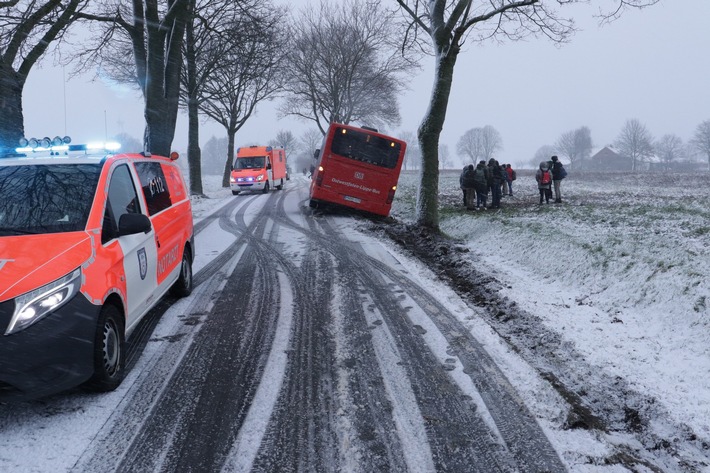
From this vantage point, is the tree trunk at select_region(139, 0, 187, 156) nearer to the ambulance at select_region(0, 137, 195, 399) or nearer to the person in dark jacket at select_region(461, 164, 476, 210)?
the person in dark jacket at select_region(461, 164, 476, 210)

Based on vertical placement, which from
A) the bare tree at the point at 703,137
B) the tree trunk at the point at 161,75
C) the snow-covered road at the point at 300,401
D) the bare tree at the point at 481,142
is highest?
the bare tree at the point at 481,142

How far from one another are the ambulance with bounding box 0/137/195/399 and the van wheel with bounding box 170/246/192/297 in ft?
2.42

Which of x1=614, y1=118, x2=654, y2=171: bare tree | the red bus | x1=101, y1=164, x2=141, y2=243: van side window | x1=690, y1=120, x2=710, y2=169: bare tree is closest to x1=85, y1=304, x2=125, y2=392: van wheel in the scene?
x1=101, y1=164, x2=141, y2=243: van side window

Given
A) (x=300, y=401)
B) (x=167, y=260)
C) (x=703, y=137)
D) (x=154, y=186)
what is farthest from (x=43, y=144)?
(x=703, y=137)

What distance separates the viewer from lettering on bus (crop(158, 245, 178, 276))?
206 inches

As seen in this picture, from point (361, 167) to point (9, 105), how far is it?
9.39 meters

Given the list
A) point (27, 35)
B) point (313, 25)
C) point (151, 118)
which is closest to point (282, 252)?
point (151, 118)

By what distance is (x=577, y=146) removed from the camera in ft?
407

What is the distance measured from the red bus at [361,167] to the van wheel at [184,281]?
8.82 metres

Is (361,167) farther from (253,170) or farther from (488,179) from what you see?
(253,170)

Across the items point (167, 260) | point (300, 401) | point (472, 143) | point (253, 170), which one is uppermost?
point (472, 143)

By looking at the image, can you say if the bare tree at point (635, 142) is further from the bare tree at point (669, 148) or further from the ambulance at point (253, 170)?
the ambulance at point (253, 170)

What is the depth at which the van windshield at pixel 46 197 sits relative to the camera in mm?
3863

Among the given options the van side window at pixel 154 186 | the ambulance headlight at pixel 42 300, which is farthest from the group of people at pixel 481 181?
the ambulance headlight at pixel 42 300
